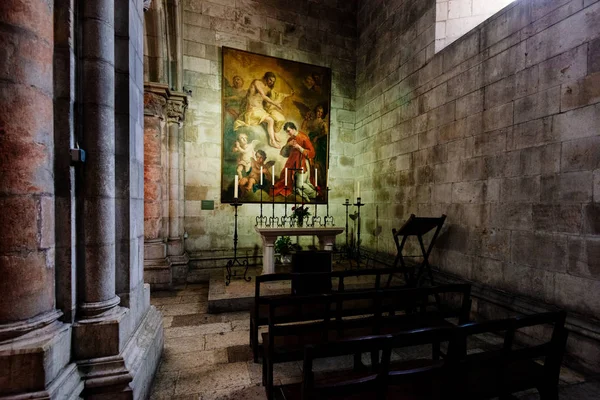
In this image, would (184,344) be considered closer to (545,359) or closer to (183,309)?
(183,309)

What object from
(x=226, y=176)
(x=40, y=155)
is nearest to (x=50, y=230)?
(x=40, y=155)

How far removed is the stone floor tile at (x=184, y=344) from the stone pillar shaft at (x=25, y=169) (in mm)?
1546

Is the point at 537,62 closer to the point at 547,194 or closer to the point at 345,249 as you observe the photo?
the point at 547,194

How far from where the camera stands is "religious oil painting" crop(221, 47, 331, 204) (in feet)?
20.1

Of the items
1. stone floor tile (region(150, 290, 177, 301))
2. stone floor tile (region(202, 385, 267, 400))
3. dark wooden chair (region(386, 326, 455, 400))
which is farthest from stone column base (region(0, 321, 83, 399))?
stone floor tile (region(150, 290, 177, 301))

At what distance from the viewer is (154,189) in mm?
4961

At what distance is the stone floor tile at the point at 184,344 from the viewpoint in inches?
117

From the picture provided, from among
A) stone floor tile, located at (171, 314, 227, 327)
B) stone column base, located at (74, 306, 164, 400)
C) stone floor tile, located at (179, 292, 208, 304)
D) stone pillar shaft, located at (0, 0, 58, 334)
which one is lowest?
stone floor tile, located at (179, 292, 208, 304)

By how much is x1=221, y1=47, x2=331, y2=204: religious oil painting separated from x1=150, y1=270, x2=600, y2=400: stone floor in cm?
296

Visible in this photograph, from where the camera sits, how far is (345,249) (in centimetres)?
696

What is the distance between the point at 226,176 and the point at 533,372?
5560 millimetres

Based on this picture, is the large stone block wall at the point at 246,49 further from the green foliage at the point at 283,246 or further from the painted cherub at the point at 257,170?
the green foliage at the point at 283,246

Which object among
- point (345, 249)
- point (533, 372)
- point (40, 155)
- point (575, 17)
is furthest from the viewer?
point (345, 249)

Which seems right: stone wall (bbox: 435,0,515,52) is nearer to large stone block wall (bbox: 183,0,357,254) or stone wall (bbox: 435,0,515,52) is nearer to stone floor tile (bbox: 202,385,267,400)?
large stone block wall (bbox: 183,0,357,254)
